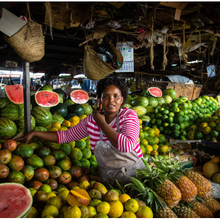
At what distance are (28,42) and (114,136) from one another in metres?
1.56

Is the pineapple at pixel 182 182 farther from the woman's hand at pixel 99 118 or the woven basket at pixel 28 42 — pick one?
the woven basket at pixel 28 42

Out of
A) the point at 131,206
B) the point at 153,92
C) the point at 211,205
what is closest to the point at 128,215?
the point at 131,206

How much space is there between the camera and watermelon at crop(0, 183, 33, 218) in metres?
1.15

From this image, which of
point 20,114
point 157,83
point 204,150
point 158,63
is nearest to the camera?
point 20,114

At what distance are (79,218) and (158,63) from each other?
34.8ft

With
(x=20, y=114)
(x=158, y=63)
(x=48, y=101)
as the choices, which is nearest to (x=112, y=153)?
(x=20, y=114)

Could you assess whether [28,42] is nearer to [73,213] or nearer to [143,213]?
[73,213]

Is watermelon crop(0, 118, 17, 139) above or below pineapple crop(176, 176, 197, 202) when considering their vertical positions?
above

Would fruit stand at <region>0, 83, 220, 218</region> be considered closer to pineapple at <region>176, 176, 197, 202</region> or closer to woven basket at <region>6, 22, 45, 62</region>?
pineapple at <region>176, 176, 197, 202</region>

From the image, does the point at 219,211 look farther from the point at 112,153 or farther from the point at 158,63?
the point at 158,63

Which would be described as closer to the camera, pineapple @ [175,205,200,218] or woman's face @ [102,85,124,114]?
pineapple @ [175,205,200,218]

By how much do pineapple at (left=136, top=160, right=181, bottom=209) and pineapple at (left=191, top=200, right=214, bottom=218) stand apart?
1.10ft

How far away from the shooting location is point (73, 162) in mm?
2230

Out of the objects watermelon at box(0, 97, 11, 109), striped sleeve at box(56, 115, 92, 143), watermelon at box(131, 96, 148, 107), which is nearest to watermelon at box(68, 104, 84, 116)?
watermelon at box(0, 97, 11, 109)
